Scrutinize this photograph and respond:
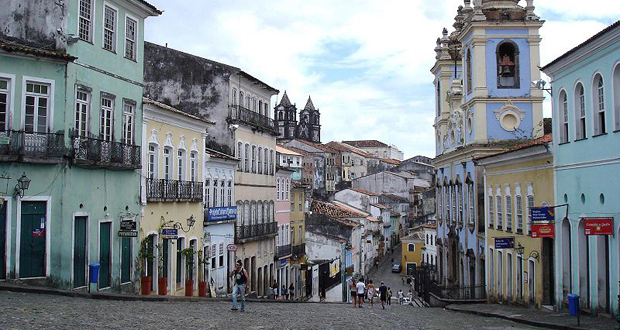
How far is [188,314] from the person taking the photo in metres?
19.1

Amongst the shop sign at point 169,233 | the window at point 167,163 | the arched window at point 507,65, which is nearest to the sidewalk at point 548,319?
the shop sign at point 169,233

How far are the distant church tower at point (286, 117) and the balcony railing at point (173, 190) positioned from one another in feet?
425

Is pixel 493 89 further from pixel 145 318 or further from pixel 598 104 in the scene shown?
pixel 145 318

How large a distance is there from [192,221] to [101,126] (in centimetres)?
891

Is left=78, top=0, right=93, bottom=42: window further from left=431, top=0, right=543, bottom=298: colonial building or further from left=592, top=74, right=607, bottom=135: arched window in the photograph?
left=431, top=0, right=543, bottom=298: colonial building

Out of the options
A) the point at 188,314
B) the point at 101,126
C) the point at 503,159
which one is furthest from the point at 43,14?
the point at 503,159

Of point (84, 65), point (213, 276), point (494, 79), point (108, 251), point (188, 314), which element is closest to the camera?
point (188, 314)

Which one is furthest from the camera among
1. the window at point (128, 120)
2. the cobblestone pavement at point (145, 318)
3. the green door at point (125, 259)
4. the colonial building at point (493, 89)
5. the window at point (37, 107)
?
the colonial building at point (493, 89)

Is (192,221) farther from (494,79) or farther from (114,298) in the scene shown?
(494,79)

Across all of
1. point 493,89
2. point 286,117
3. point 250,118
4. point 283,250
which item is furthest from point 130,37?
point 286,117

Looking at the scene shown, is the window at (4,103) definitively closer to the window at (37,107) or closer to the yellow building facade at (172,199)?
the window at (37,107)

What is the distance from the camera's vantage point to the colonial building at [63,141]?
20.1 meters

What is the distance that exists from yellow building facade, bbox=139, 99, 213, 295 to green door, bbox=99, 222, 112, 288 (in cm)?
→ 219

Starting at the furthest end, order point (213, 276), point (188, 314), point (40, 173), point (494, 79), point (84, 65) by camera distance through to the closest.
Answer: point (494, 79) < point (213, 276) < point (84, 65) < point (40, 173) < point (188, 314)
